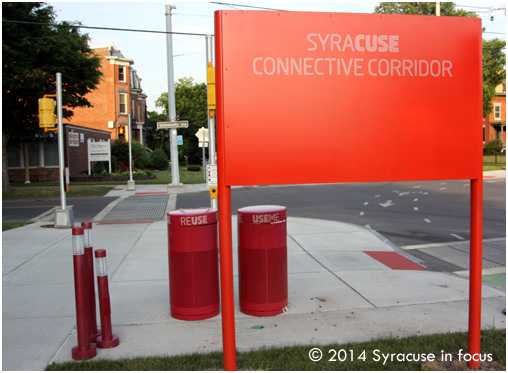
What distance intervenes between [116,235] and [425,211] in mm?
8288

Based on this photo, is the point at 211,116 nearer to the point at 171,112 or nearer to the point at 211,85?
the point at 211,85

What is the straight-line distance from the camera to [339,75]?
3445 mm

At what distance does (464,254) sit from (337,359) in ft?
16.7

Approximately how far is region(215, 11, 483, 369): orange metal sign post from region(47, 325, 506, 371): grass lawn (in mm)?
311

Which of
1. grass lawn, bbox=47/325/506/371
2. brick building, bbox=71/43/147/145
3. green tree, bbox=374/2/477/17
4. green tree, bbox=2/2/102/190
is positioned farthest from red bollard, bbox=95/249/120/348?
brick building, bbox=71/43/147/145

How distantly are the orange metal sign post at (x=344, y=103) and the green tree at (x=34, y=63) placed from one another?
1896 centimetres

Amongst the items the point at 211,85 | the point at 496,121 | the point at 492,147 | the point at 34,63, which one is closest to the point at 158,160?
the point at 34,63

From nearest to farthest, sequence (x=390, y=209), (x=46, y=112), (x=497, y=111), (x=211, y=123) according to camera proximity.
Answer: (x=211, y=123)
(x=46, y=112)
(x=390, y=209)
(x=497, y=111)

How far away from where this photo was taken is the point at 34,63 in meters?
21.7

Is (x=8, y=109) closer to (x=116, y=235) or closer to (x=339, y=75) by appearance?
(x=116, y=235)

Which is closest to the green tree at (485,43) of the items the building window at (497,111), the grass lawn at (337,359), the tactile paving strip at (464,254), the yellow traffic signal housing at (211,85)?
the building window at (497,111)

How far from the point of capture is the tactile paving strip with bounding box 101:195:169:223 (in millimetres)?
13227

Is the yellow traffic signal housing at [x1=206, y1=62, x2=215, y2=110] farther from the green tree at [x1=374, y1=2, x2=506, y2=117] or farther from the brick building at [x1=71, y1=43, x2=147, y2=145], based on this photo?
the brick building at [x1=71, y1=43, x2=147, y2=145]

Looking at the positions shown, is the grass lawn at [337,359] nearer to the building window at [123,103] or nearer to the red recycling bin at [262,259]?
the red recycling bin at [262,259]
